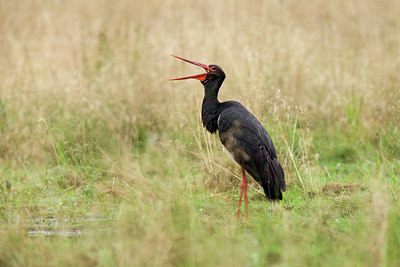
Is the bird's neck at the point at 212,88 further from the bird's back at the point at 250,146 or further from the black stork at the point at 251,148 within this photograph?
the bird's back at the point at 250,146

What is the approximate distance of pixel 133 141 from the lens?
21.4ft

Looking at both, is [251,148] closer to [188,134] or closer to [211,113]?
[211,113]

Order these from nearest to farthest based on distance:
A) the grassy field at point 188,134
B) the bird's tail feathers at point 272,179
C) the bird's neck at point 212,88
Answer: the grassy field at point 188,134 < the bird's tail feathers at point 272,179 < the bird's neck at point 212,88

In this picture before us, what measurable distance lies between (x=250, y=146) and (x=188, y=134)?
162 cm

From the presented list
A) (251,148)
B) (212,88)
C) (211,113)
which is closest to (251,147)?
(251,148)

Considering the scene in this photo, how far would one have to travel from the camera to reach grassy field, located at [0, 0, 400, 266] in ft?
10.7

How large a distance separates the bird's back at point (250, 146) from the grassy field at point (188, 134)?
25 centimetres

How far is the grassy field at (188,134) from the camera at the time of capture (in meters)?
3.25

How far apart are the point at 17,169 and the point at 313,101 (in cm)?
371

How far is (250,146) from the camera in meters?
4.70

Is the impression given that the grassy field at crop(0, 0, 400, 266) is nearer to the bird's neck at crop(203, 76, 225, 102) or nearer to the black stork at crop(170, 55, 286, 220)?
the black stork at crop(170, 55, 286, 220)

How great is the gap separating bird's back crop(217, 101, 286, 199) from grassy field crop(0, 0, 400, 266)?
0.82 ft

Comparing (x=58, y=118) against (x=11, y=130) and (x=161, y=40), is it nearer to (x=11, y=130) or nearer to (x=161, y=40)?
(x=11, y=130)

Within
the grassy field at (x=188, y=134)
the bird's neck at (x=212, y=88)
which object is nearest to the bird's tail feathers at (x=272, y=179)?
the grassy field at (x=188, y=134)
